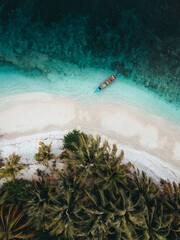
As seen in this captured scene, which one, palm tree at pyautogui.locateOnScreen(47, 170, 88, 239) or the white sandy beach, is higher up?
the white sandy beach

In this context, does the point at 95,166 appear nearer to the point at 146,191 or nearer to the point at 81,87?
the point at 146,191

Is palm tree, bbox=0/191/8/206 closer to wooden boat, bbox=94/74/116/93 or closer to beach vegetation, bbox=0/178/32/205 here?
beach vegetation, bbox=0/178/32/205

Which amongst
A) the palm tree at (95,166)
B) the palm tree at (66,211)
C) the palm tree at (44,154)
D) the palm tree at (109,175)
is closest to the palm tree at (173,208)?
the palm tree at (109,175)

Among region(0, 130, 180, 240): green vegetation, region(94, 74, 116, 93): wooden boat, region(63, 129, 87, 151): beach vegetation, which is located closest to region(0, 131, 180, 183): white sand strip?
region(63, 129, 87, 151): beach vegetation

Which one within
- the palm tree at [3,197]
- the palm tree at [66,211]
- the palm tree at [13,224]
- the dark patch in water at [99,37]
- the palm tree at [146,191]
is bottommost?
the palm tree at [13,224]

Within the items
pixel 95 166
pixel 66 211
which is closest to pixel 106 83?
pixel 95 166

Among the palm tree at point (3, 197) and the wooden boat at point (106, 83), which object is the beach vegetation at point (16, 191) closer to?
the palm tree at point (3, 197)
